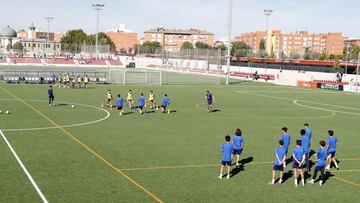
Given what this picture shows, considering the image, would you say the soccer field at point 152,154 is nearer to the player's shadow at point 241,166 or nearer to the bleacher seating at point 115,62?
the player's shadow at point 241,166

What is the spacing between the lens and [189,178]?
1597 centimetres

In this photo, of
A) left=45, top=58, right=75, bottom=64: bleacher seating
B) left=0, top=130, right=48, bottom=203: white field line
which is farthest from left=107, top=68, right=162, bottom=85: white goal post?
left=0, top=130, right=48, bottom=203: white field line

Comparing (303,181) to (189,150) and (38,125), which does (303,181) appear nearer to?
(189,150)

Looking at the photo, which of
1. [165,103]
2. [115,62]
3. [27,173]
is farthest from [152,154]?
[115,62]

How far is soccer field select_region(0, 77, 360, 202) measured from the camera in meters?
14.2

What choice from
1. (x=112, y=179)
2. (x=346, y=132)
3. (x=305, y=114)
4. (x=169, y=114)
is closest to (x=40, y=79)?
(x=169, y=114)

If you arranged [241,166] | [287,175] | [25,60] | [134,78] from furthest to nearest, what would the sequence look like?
[25,60] → [134,78] → [241,166] → [287,175]

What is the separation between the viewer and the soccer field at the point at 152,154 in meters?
14.2

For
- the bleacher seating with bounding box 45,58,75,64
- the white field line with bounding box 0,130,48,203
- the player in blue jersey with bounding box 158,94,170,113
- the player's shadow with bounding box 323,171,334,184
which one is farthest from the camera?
the bleacher seating with bounding box 45,58,75,64

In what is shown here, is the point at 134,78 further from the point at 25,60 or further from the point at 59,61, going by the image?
the point at 25,60

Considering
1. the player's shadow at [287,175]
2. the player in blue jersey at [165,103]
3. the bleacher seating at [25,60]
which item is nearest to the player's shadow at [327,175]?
the player's shadow at [287,175]

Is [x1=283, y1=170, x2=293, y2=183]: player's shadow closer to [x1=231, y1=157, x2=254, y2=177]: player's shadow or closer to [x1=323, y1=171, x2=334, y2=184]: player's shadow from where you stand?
[x1=323, y1=171, x2=334, y2=184]: player's shadow

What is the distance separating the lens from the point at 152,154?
1948 centimetres

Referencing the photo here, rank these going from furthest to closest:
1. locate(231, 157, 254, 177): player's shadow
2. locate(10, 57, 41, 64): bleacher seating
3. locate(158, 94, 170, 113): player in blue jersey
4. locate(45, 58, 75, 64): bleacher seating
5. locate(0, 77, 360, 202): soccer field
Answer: locate(45, 58, 75, 64): bleacher seating → locate(10, 57, 41, 64): bleacher seating → locate(158, 94, 170, 113): player in blue jersey → locate(231, 157, 254, 177): player's shadow → locate(0, 77, 360, 202): soccer field
